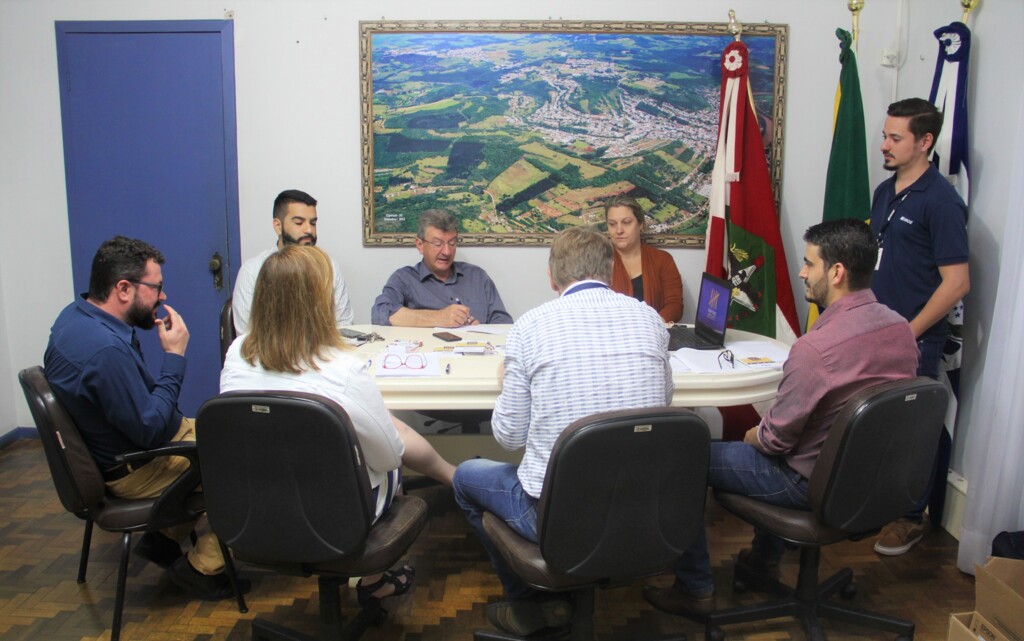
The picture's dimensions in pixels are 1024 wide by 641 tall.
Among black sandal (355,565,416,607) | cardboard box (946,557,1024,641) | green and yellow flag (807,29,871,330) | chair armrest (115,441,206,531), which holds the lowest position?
black sandal (355,565,416,607)

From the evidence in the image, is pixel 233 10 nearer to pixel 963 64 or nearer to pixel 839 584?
pixel 963 64

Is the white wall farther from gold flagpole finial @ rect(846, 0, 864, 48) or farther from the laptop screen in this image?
the laptop screen

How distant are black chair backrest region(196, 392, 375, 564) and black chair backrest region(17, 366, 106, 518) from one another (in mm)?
573

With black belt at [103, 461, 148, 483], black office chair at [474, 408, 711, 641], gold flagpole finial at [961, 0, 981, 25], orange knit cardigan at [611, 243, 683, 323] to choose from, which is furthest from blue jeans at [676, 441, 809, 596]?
gold flagpole finial at [961, 0, 981, 25]

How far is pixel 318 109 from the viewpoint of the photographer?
12.7 feet

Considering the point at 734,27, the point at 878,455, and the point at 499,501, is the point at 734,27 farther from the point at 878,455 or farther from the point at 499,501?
the point at 499,501

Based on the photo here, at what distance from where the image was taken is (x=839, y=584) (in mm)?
2516

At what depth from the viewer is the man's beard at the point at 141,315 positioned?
2.45 metres

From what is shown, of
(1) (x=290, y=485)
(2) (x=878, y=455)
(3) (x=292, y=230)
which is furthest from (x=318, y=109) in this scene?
(2) (x=878, y=455)

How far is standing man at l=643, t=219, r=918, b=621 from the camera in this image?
207 cm

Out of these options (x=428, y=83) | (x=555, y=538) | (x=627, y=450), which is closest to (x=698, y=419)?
(x=627, y=450)

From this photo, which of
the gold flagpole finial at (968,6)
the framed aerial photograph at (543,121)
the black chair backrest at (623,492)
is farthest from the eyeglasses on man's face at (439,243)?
the gold flagpole finial at (968,6)

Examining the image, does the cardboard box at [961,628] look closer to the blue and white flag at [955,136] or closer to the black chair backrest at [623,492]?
the black chair backrest at [623,492]

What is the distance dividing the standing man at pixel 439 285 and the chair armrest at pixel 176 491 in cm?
127
